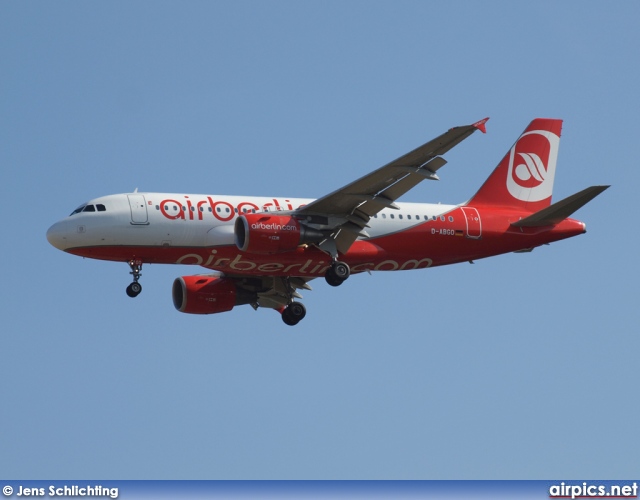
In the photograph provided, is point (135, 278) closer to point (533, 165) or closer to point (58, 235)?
point (58, 235)

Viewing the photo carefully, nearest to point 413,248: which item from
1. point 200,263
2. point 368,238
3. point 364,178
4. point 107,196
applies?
point 368,238

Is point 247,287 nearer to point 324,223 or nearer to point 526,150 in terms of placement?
point 324,223

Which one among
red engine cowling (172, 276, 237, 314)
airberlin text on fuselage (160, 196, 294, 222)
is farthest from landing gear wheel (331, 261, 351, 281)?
red engine cowling (172, 276, 237, 314)

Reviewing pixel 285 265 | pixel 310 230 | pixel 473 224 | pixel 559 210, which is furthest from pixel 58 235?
pixel 559 210

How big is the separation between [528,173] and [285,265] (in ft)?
39.8

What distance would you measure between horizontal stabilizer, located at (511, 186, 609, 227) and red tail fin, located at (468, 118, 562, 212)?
Result: 1.83 m

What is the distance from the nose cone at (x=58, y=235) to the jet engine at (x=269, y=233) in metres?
6.51

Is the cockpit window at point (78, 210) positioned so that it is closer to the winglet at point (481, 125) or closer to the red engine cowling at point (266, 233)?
the red engine cowling at point (266, 233)

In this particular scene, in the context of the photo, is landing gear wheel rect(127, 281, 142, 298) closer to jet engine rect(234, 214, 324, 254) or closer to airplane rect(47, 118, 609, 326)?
airplane rect(47, 118, 609, 326)

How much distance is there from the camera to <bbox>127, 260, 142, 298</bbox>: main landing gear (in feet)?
168

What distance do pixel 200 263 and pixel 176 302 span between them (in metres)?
5.90

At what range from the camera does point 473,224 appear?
179ft

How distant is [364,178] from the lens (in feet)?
163

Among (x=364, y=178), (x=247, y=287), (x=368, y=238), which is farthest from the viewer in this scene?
(x=247, y=287)
